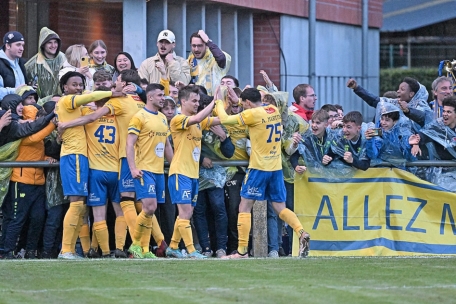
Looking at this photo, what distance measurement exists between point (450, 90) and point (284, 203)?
8.97 ft

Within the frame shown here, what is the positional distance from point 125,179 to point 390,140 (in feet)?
10.5

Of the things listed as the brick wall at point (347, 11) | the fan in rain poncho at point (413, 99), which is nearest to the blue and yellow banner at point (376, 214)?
the fan in rain poncho at point (413, 99)

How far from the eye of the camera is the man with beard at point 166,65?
14.8 metres

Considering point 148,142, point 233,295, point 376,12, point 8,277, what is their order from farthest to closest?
point 376,12 < point 148,142 < point 8,277 < point 233,295

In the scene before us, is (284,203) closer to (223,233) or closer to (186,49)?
(223,233)

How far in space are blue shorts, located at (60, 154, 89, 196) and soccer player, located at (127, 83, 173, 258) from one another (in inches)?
22.5

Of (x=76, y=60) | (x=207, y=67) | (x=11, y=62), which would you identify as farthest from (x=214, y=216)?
(x=11, y=62)

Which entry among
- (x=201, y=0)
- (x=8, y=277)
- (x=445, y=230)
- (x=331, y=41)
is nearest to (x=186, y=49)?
(x=201, y=0)

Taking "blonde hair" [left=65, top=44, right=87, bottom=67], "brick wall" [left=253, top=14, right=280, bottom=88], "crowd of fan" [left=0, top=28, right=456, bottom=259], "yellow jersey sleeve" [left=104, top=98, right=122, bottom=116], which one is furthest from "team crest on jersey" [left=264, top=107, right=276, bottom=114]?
"brick wall" [left=253, top=14, right=280, bottom=88]

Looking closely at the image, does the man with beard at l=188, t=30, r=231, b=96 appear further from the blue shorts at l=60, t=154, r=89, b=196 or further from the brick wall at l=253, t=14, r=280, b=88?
the brick wall at l=253, t=14, r=280, b=88

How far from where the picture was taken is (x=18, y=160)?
13086 millimetres

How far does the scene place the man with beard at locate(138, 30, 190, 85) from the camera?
1478 centimetres

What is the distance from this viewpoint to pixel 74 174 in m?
12.8

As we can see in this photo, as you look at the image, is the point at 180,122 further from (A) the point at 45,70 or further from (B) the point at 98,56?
(A) the point at 45,70
